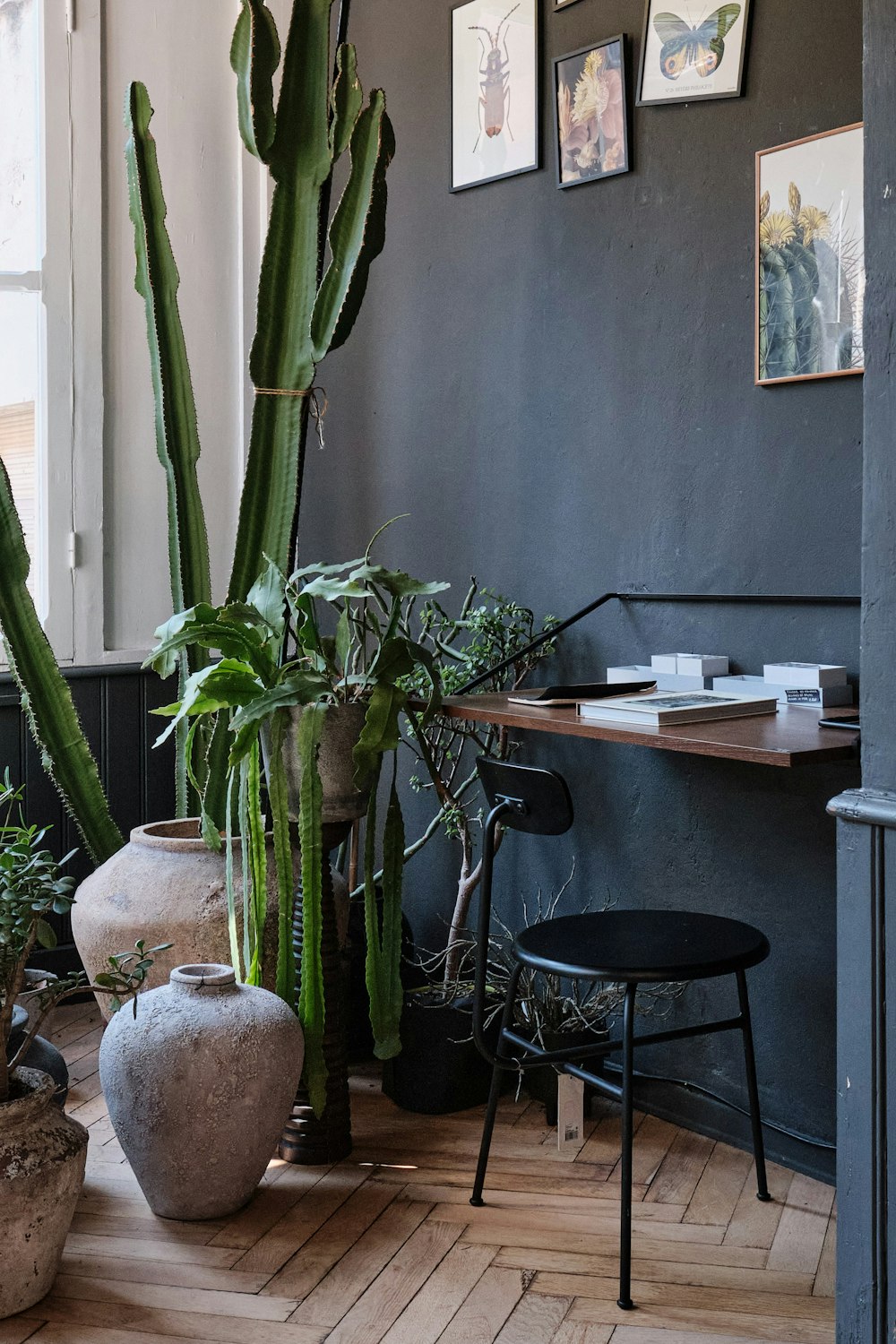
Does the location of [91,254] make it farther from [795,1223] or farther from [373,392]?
[795,1223]

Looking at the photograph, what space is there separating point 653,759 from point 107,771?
1.67 meters

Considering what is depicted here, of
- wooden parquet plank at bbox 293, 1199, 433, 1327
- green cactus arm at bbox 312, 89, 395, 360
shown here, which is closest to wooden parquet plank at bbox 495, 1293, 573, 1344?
wooden parquet plank at bbox 293, 1199, 433, 1327

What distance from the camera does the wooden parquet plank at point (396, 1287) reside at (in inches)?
82.7

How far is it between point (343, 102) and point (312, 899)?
190cm

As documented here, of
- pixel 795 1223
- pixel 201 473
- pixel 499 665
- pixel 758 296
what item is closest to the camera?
pixel 795 1223

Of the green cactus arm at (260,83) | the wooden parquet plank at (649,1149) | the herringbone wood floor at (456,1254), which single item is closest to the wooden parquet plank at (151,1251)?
Result: the herringbone wood floor at (456,1254)

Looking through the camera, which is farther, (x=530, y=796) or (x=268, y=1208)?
(x=268, y=1208)

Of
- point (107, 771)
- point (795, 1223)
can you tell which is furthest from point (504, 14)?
point (795, 1223)

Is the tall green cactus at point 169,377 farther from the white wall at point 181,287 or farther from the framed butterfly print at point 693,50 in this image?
the framed butterfly print at point 693,50

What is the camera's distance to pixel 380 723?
8.35ft

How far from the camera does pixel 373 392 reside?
373 cm

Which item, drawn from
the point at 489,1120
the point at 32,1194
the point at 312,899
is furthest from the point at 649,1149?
the point at 32,1194

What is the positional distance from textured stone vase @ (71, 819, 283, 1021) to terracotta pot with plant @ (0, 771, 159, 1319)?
17.0 inches

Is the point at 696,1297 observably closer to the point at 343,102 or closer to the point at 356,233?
the point at 356,233
